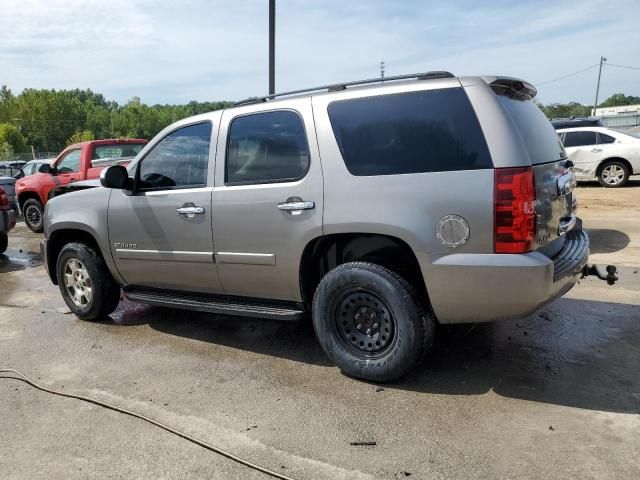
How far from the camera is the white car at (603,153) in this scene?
43.7ft

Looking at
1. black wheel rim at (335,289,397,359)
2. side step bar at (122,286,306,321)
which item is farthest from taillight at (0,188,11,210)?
black wheel rim at (335,289,397,359)

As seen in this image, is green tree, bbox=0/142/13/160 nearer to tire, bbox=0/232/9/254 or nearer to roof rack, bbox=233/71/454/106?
tire, bbox=0/232/9/254

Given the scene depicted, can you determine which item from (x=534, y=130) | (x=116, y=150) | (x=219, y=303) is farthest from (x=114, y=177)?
(x=116, y=150)

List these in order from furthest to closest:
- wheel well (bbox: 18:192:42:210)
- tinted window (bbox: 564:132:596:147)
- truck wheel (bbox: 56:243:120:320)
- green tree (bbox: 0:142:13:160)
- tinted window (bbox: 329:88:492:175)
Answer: green tree (bbox: 0:142:13:160) < tinted window (bbox: 564:132:596:147) < wheel well (bbox: 18:192:42:210) < truck wheel (bbox: 56:243:120:320) < tinted window (bbox: 329:88:492:175)

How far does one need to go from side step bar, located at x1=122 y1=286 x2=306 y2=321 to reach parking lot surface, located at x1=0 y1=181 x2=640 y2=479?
15.2 inches

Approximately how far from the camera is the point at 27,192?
11391 millimetres

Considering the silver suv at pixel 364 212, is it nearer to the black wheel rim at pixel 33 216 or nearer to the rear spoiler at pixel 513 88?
the rear spoiler at pixel 513 88

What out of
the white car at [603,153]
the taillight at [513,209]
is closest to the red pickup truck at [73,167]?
the taillight at [513,209]

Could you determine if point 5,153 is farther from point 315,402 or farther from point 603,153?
point 315,402

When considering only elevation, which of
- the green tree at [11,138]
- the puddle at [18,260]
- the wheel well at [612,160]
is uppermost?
the green tree at [11,138]

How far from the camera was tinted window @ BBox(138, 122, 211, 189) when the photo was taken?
14.0 ft

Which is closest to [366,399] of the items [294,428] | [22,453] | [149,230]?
[294,428]

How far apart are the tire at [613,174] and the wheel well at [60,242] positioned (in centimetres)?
1297

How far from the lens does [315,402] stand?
340 cm
